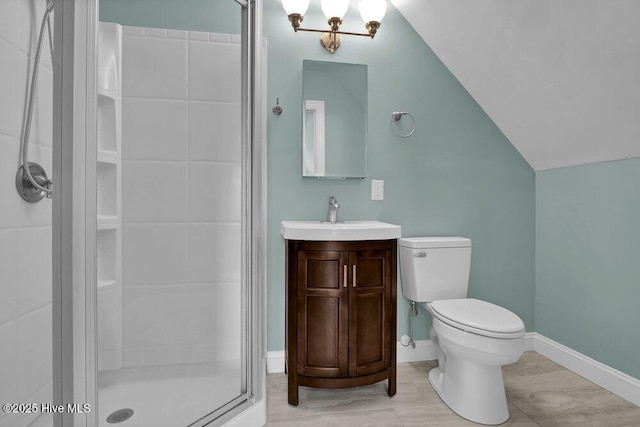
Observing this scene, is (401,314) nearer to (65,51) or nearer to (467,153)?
(467,153)

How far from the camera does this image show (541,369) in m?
2.04

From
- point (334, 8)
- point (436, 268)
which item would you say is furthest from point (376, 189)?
point (334, 8)

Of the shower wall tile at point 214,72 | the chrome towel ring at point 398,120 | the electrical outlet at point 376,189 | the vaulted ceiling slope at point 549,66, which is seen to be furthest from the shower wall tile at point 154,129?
the vaulted ceiling slope at point 549,66

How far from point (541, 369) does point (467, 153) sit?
1.34 metres

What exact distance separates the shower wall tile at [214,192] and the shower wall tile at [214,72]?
11.4 inches

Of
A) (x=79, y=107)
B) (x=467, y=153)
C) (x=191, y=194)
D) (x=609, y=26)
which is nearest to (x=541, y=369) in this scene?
(x=467, y=153)

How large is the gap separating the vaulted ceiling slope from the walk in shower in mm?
1163

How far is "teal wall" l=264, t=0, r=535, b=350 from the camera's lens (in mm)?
2027

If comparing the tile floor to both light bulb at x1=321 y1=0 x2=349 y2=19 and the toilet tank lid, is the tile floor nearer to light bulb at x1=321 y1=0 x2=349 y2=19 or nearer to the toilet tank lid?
the toilet tank lid

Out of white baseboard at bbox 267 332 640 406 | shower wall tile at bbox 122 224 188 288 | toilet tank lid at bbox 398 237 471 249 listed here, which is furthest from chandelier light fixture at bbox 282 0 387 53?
white baseboard at bbox 267 332 640 406

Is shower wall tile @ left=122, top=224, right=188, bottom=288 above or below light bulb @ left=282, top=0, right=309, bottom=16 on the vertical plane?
below

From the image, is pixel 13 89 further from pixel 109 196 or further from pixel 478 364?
pixel 478 364

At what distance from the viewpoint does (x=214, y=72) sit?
151 cm

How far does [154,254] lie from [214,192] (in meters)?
0.35
